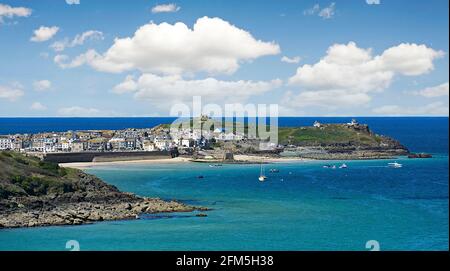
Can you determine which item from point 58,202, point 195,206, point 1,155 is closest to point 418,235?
point 195,206

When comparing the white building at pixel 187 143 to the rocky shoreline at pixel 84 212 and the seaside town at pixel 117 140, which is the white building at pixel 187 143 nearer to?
the seaside town at pixel 117 140

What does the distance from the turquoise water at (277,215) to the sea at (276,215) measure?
0.04m

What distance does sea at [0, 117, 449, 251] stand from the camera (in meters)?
23.4

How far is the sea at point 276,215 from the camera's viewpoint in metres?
23.4

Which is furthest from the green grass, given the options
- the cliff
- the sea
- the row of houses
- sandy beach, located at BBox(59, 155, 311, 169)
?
the sea

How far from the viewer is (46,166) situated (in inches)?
1407

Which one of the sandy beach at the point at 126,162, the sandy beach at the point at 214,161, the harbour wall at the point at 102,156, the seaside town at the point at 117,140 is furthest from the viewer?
the seaside town at the point at 117,140

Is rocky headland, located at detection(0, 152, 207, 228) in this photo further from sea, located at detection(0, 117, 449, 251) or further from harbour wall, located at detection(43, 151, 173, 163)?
harbour wall, located at detection(43, 151, 173, 163)

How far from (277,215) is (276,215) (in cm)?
5

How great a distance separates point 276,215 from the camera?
99.8 feet

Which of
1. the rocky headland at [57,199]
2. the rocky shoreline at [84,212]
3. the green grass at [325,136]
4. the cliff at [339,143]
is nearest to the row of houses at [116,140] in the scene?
the cliff at [339,143]
